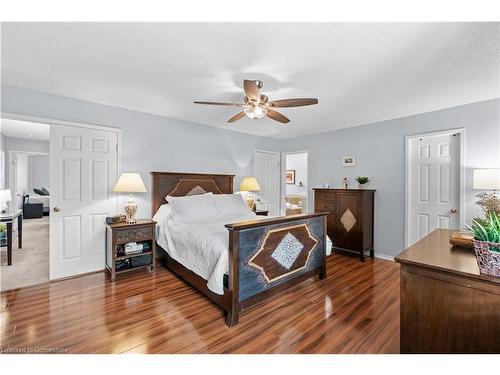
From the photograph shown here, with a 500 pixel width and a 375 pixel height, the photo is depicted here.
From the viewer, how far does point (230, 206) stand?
12.5 ft

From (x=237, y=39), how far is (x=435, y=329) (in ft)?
7.72

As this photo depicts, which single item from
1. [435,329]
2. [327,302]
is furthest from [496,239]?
[327,302]

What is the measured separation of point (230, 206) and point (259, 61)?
2.24m

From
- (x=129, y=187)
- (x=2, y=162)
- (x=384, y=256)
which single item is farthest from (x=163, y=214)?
(x=2, y=162)

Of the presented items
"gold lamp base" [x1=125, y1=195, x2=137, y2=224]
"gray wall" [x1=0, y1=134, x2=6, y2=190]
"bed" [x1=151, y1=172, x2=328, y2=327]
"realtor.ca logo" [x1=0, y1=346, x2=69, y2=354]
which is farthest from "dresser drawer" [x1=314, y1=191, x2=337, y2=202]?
"gray wall" [x1=0, y1=134, x2=6, y2=190]

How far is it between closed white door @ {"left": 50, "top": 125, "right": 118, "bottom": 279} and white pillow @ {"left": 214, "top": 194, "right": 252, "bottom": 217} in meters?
1.55

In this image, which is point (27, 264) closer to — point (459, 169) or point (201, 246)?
point (201, 246)

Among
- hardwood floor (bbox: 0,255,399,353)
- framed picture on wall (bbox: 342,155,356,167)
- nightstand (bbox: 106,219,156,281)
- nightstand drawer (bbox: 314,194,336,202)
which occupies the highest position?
framed picture on wall (bbox: 342,155,356,167)

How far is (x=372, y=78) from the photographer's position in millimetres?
2516

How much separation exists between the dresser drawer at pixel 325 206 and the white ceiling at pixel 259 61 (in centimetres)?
183

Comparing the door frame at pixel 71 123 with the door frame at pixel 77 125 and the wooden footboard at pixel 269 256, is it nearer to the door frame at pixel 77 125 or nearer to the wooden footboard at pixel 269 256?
the door frame at pixel 77 125

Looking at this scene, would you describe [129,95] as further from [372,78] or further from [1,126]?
[1,126]

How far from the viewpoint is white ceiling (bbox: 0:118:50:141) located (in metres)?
5.11

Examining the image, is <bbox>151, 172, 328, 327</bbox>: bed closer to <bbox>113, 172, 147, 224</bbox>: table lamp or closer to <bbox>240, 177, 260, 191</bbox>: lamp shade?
<bbox>113, 172, 147, 224</bbox>: table lamp
